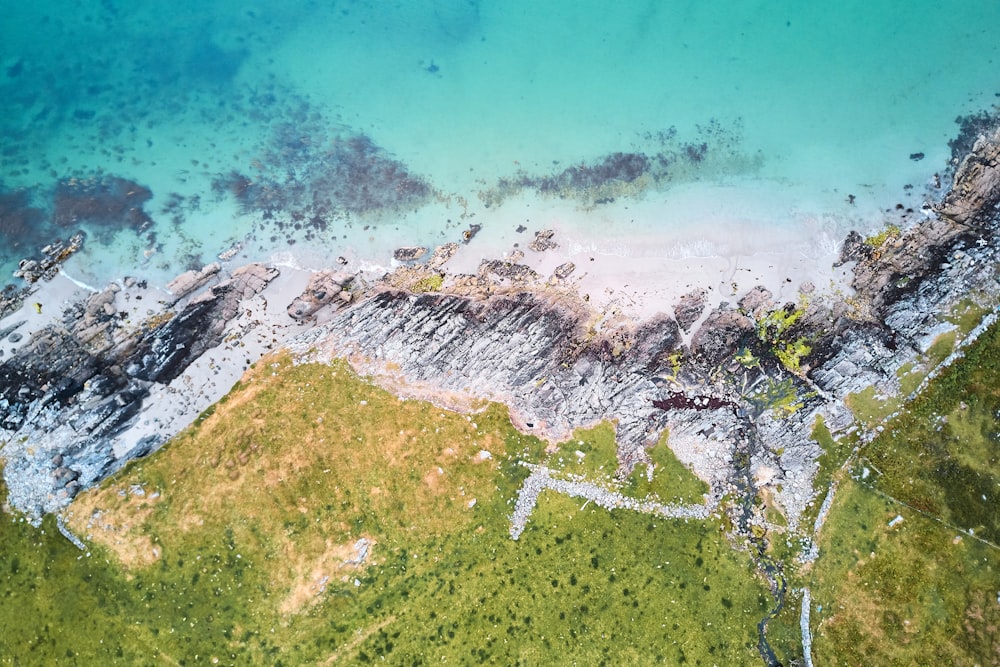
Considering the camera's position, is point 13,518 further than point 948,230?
No

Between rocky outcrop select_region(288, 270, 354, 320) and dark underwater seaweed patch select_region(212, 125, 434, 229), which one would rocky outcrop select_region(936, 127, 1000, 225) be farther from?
rocky outcrop select_region(288, 270, 354, 320)

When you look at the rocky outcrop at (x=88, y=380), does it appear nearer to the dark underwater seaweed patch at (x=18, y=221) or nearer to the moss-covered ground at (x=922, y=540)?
the dark underwater seaweed patch at (x=18, y=221)

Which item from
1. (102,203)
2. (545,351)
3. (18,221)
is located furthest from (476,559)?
(18,221)

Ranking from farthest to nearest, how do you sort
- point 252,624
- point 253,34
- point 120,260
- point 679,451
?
1. point 253,34
2. point 120,260
3. point 679,451
4. point 252,624

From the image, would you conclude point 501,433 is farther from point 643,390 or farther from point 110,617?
point 110,617

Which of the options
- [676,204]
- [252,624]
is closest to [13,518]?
[252,624]
